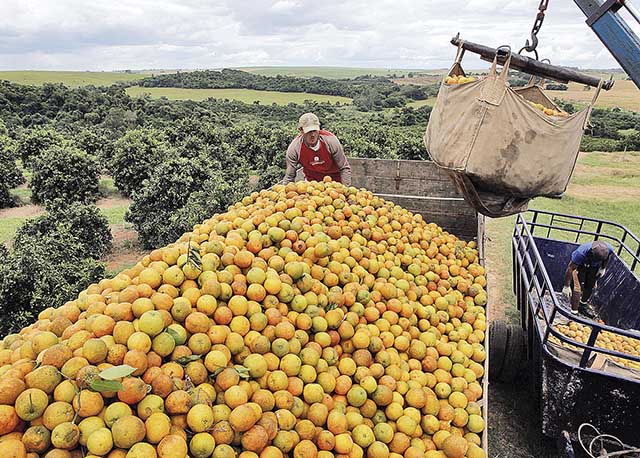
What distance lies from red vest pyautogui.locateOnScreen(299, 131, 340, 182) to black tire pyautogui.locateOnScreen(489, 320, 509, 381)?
290 cm

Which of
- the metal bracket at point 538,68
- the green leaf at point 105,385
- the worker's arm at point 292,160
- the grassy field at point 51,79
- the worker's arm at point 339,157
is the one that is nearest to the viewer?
the green leaf at point 105,385

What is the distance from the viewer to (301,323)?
8.79ft

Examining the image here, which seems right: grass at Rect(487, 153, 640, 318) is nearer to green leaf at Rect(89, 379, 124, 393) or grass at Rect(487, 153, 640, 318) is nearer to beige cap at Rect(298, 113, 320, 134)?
beige cap at Rect(298, 113, 320, 134)

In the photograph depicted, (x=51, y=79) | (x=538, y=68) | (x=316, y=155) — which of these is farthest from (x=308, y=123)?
(x=51, y=79)

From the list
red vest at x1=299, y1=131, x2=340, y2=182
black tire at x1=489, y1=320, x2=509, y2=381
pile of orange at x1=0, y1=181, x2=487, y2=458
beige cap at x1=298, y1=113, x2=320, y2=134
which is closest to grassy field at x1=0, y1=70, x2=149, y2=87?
red vest at x1=299, y1=131, x2=340, y2=182

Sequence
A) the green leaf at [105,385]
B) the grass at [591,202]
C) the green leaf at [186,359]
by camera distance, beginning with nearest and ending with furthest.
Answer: the green leaf at [105,385] → the green leaf at [186,359] → the grass at [591,202]

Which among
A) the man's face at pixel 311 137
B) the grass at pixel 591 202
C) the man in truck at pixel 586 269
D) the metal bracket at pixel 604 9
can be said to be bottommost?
the grass at pixel 591 202

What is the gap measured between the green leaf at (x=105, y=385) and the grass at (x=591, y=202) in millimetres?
6618

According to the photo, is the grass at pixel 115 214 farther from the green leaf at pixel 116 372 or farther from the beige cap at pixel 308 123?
the green leaf at pixel 116 372

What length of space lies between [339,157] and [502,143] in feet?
8.92

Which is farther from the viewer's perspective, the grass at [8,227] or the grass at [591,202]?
the grass at [8,227]

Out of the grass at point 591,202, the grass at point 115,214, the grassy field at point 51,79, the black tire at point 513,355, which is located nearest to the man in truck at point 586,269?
the black tire at point 513,355

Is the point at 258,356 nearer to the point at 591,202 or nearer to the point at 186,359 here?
the point at 186,359

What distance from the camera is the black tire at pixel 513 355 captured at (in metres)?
5.03
